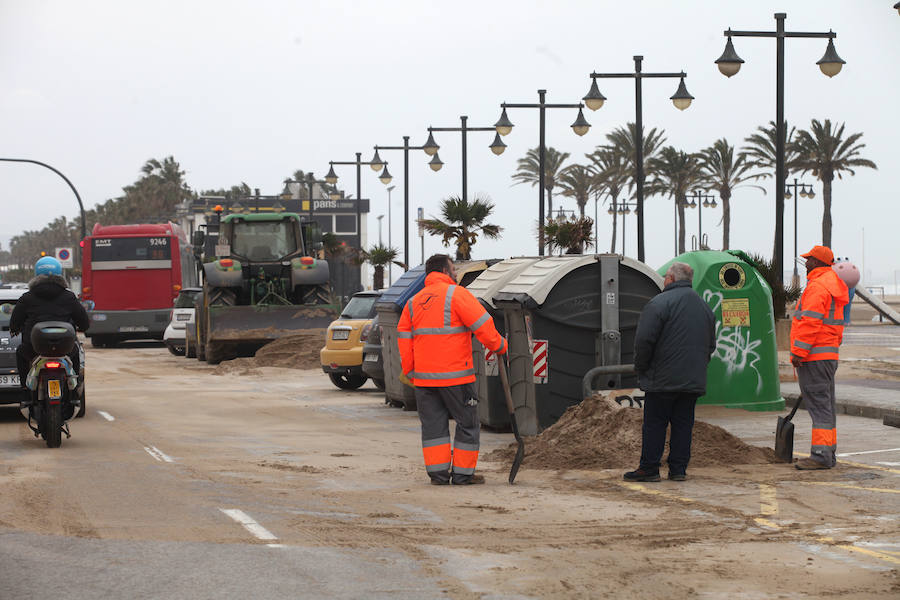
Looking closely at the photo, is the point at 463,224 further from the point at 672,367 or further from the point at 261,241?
the point at 672,367

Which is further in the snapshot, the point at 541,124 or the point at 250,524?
the point at 541,124

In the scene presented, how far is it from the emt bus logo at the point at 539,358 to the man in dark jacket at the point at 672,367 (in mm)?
2823

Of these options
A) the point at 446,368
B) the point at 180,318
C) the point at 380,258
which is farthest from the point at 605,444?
the point at 380,258

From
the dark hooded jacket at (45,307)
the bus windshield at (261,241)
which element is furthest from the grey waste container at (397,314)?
the bus windshield at (261,241)

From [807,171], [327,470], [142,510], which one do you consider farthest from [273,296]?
[807,171]

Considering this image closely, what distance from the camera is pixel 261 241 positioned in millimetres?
29422

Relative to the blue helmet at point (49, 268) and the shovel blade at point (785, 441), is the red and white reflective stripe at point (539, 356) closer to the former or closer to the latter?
the shovel blade at point (785, 441)

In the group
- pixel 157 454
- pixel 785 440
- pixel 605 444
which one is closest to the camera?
pixel 785 440

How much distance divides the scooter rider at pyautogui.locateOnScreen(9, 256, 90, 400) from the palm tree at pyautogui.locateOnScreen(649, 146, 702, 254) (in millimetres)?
61212

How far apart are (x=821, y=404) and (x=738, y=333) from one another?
→ 4708 millimetres

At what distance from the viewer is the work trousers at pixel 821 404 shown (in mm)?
10359

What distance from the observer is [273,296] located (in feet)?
95.2

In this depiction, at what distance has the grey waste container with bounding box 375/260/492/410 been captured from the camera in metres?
15.8

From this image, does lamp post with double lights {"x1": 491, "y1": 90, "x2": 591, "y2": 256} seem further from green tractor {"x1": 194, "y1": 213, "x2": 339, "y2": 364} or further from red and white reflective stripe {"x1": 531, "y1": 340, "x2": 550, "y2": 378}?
red and white reflective stripe {"x1": 531, "y1": 340, "x2": 550, "y2": 378}
